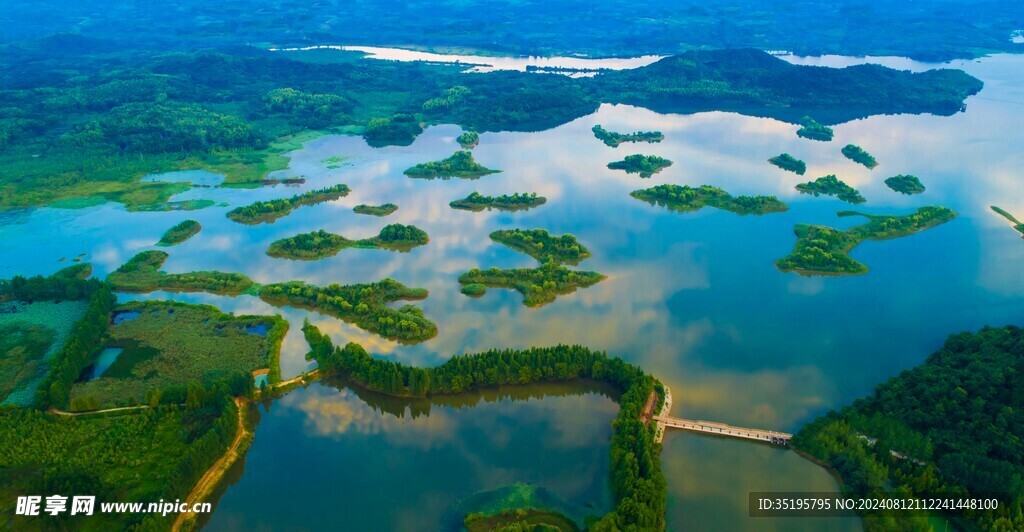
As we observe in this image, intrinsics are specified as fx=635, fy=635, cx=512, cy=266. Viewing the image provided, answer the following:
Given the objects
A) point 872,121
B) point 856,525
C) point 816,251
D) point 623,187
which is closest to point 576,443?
point 856,525

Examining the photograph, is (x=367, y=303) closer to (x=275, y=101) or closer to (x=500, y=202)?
(x=500, y=202)

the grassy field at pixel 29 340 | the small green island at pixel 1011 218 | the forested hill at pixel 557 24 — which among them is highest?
the forested hill at pixel 557 24

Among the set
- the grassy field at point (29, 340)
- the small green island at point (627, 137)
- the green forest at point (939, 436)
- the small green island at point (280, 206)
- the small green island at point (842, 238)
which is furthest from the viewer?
the small green island at point (627, 137)

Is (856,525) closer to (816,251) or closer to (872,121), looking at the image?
(816,251)

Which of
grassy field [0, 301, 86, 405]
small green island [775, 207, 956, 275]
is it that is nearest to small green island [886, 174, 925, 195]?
small green island [775, 207, 956, 275]

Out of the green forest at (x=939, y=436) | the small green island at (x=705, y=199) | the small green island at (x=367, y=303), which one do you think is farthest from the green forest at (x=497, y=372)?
the small green island at (x=705, y=199)

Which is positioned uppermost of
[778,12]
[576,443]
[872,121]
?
[778,12]

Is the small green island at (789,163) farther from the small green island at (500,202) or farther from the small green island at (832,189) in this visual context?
the small green island at (500,202)
